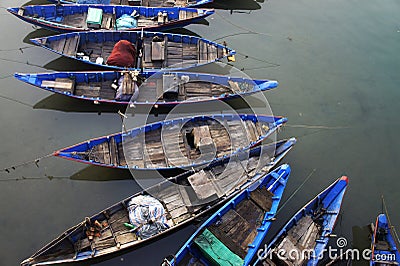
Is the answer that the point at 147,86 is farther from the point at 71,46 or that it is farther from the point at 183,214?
the point at 183,214

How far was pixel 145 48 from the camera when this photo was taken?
24.3 meters

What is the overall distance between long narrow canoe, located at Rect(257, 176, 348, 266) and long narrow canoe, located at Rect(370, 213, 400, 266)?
2.36m

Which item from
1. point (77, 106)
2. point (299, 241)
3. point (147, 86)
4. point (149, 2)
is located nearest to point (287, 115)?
point (299, 241)

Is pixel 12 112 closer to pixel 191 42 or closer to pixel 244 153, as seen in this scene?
pixel 191 42

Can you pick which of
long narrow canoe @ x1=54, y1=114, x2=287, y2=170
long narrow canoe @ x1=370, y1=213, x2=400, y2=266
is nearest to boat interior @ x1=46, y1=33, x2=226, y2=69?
long narrow canoe @ x1=54, y1=114, x2=287, y2=170

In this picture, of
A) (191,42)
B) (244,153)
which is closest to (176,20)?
(191,42)

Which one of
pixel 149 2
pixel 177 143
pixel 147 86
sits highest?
pixel 149 2

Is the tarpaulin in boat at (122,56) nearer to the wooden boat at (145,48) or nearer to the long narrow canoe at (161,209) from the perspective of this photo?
the wooden boat at (145,48)

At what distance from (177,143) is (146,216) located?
16.3 feet

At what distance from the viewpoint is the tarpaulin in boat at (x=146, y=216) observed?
17.5 metres

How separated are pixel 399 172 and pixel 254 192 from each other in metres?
10.8

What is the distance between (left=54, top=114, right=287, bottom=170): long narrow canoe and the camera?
1950 cm

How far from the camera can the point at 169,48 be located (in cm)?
2495

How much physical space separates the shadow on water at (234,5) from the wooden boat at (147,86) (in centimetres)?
1016
